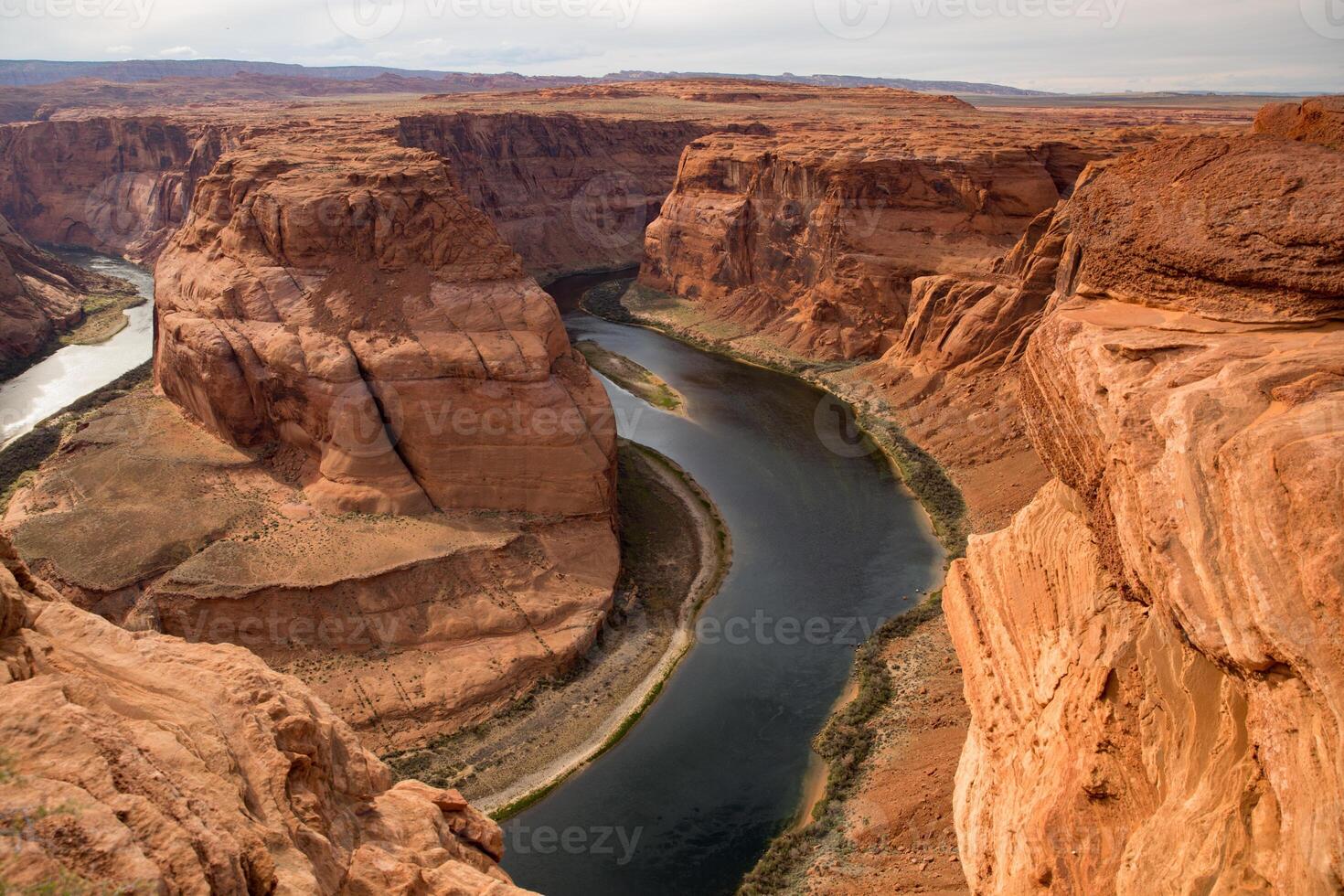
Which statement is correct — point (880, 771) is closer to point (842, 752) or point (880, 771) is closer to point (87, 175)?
point (842, 752)

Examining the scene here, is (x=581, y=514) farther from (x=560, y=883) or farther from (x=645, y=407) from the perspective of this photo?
(x=645, y=407)

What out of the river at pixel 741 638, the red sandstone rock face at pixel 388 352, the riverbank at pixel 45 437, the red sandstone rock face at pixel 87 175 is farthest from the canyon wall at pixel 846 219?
the red sandstone rock face at pixel 87 175

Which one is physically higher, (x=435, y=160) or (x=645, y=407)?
(x=435, y=160)

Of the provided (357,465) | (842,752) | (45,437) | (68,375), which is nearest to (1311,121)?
(842,752)

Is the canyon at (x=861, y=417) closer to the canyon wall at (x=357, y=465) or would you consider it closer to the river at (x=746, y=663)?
the canyon wall at (x=357, y=465)

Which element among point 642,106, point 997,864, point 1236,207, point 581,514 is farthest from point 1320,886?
point 642,106

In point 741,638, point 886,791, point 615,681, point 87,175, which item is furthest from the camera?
point 87,175

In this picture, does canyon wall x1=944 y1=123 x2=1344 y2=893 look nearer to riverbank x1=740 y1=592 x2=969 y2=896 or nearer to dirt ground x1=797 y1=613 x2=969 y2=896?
dirt ground x1=797 y1=613 x2=969 y2=896
